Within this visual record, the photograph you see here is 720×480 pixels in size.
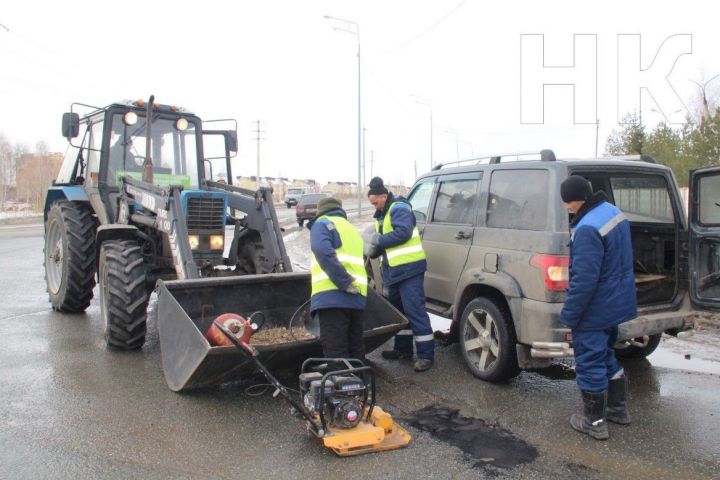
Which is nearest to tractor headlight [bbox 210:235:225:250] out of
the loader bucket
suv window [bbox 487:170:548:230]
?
the loader bucket

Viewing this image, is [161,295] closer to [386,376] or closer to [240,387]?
[240,387]

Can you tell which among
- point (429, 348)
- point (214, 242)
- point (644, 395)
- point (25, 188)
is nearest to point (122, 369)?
point (214, 242)

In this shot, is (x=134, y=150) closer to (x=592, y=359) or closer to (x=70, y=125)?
(x=70, y=125)

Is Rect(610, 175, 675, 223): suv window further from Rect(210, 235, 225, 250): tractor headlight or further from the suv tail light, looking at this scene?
Rect(210, 235, 225, 250): tractor headlight

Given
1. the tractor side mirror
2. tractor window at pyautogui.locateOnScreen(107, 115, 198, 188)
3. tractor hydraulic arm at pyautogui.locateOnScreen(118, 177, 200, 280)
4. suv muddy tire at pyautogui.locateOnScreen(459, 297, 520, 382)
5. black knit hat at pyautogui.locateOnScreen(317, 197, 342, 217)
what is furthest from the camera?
the tractor side mirror

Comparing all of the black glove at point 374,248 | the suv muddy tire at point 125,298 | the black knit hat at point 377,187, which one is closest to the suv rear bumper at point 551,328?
the black glove at point 374,248

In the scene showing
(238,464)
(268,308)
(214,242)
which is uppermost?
(214,242)

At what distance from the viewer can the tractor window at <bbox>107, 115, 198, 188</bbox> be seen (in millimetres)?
7613

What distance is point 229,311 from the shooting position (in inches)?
226

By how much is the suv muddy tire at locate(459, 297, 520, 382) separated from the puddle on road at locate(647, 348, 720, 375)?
1.87 meters

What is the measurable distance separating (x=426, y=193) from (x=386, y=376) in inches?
84.6

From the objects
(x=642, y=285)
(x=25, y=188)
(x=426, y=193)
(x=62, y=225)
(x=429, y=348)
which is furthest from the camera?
(x=25, y=188)

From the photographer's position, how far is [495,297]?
5.25 m

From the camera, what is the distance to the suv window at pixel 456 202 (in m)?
5.71
